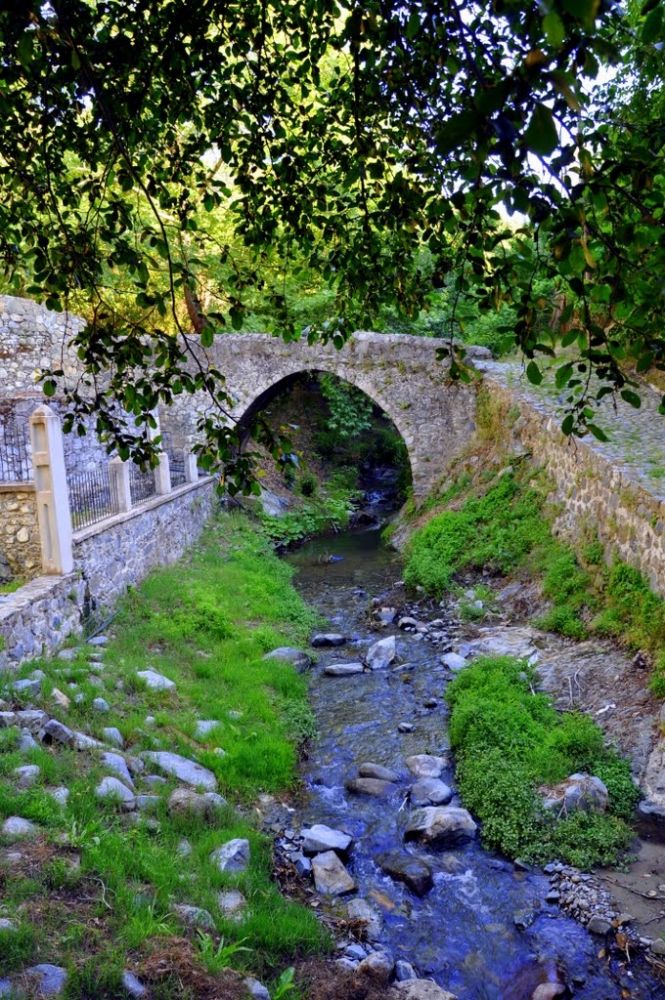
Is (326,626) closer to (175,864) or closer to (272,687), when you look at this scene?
(272,687)

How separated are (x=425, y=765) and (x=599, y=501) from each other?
3.76 metres

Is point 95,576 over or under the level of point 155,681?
over

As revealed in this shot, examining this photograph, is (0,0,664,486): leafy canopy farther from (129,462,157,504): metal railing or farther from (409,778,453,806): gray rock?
(129,462,157,504): metal railing

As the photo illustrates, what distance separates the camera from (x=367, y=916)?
4.31 m

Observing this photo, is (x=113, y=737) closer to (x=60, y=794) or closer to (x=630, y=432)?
(x=60, y=794)

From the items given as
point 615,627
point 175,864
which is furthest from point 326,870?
point 615,627

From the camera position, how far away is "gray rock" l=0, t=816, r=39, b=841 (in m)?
3.74

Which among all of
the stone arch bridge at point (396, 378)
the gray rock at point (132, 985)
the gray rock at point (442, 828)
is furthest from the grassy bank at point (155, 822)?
the stone arch bridge at point (396, 378)

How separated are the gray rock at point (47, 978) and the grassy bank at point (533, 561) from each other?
15.2ft

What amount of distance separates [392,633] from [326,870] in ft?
16.1

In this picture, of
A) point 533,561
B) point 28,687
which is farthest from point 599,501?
point 28,687

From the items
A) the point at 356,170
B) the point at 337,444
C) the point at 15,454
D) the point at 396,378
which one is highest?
the point at 356,170

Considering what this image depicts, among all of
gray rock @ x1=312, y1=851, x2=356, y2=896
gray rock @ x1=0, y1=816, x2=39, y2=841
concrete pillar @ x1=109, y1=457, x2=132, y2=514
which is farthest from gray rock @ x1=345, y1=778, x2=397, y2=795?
concrete pillar @ x1=109, y1=457, x2=132, y2=514

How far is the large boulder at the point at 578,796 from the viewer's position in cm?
509
